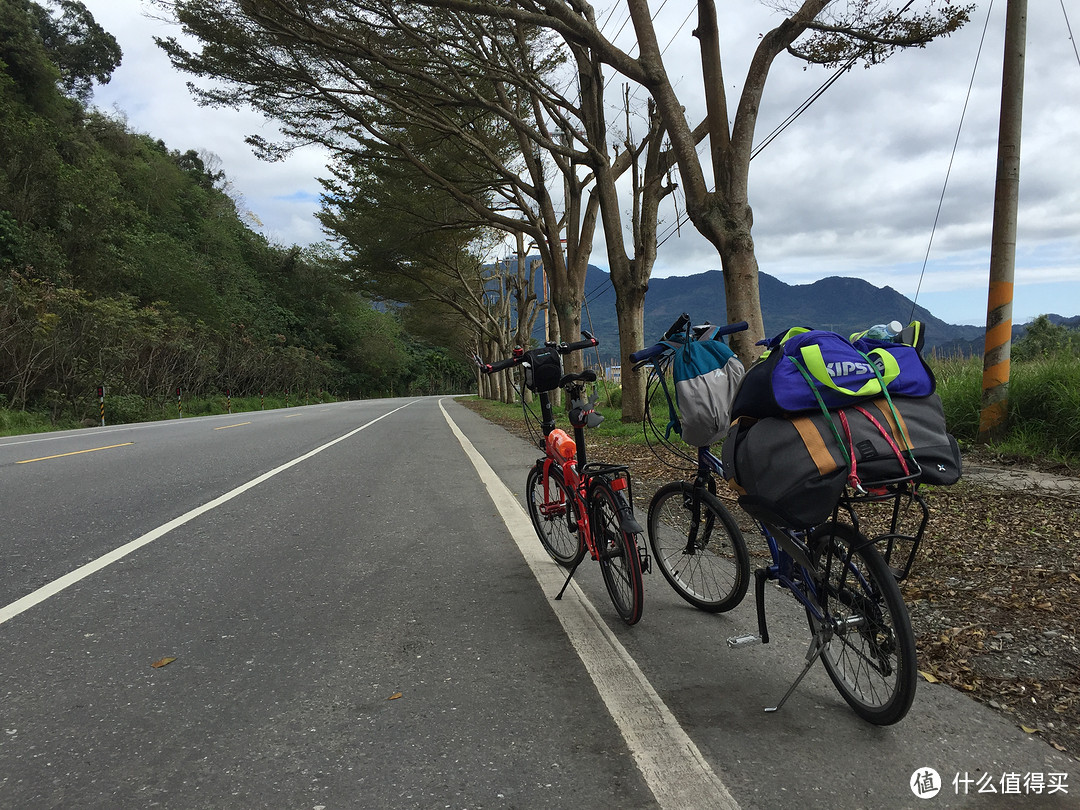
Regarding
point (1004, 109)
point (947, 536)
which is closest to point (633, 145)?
point (1004, 109)

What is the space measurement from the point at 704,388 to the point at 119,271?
41116mm

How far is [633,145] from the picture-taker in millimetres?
15875

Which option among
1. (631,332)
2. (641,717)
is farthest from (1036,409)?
(631,332)

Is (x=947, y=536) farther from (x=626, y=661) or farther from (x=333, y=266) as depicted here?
(x=333, y=266)

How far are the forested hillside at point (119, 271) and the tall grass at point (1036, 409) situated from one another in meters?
22.2

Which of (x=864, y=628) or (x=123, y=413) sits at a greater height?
(x=123, y=413)

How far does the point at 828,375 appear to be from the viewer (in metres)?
2.39

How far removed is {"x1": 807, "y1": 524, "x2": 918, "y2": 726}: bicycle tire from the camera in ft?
7.62

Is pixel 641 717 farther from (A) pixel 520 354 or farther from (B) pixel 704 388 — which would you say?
(A) pixel 520 354

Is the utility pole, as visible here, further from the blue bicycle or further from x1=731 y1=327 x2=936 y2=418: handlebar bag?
x1=731 y1=327 x2=936 y2=418: handlebar bag

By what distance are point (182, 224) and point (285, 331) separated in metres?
12.5

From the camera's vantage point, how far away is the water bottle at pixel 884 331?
8.65 ft

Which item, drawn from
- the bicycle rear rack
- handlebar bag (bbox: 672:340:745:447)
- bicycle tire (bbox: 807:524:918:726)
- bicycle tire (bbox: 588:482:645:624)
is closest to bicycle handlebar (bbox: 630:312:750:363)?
handlebar bag (bbox: 672:340:745:447)

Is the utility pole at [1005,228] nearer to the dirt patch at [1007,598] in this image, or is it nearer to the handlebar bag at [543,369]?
the dirt patch at [1007,598]
